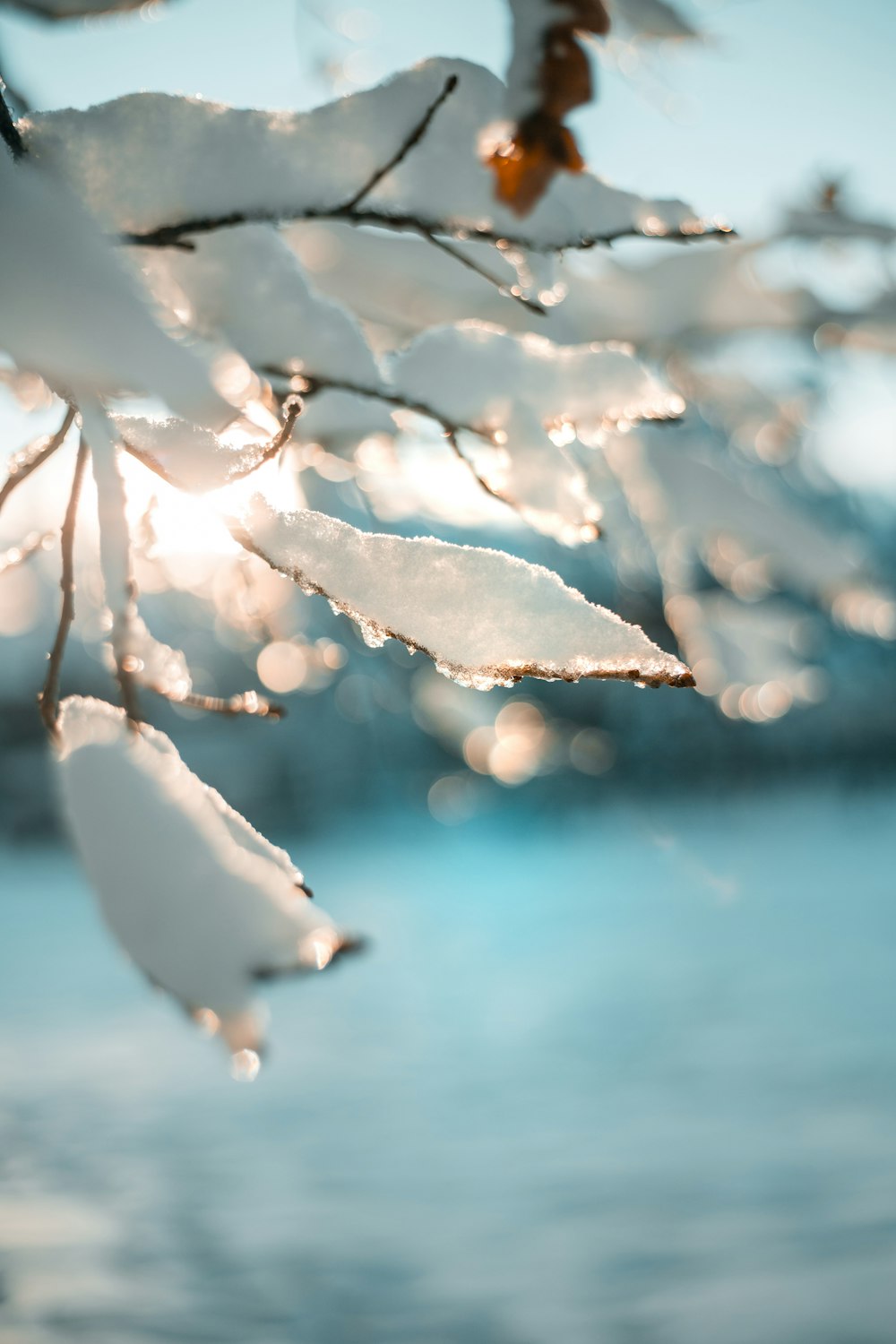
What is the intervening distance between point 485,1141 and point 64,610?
3964 millimetres

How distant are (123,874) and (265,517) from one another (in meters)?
0.24

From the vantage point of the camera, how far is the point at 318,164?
2.58ft

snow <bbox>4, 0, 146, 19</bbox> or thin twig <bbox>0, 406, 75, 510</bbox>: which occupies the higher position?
snow <bbox>4, 0, 146, 19</bbox>

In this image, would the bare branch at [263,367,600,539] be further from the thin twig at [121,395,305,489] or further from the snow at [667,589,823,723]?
the snow at [667,589,823,723]

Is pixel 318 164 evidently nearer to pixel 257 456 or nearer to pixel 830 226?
pixel 257 456

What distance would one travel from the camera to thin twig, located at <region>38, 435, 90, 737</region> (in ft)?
2.04

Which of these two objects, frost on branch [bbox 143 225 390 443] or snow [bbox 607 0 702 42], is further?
snow [bbox 607 0 702 42]

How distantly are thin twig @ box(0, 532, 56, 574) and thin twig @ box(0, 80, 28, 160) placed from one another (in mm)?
344

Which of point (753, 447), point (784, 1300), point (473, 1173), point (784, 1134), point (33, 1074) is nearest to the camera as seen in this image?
point (753, 447)

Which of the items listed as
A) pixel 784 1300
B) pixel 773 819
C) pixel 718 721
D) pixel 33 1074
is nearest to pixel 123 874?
pixel 784 1300

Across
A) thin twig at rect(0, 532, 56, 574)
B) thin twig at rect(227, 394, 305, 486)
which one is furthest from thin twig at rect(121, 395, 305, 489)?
thin twig at rect(0, 532, 56, 574)

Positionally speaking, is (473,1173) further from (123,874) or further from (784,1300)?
(123,874)

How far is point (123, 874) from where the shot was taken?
0.59 m

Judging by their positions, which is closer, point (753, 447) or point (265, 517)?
point (265, 517)
